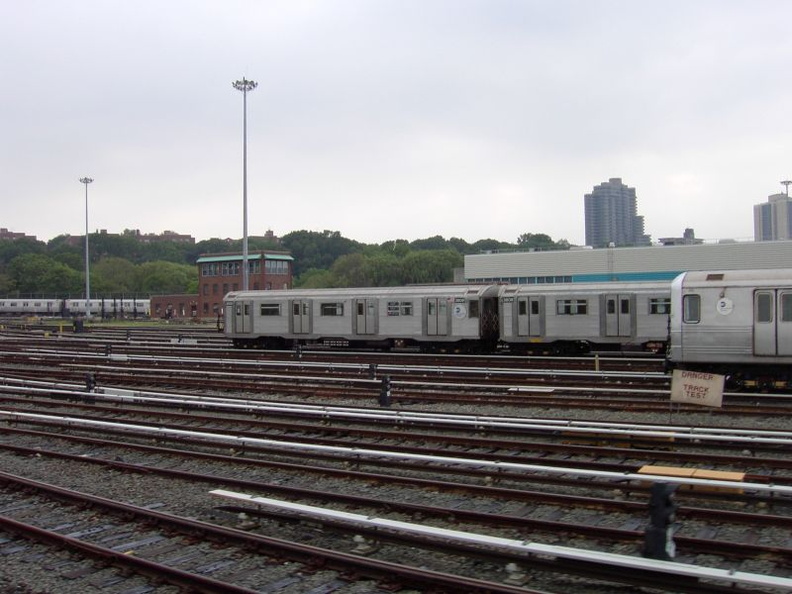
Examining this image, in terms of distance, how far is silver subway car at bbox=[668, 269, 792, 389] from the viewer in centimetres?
1869

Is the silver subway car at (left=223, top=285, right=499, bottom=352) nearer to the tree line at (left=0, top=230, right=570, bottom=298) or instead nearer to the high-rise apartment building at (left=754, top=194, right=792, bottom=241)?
the tree line at (left=0, top=230, right=570, bottom=298)

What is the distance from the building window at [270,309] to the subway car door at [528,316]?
12.6 m

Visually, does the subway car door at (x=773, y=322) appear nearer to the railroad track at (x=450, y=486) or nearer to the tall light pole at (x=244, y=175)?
the railroad track at (x=450, y=486)

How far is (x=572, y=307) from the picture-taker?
2998 centimetres

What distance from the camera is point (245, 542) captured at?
8.62 meters

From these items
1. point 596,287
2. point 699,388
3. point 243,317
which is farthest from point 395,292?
point 699,388

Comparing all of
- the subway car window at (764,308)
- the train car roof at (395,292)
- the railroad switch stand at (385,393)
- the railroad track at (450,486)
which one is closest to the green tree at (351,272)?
the train car roof at (395,292)

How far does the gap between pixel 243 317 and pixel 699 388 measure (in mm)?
27980

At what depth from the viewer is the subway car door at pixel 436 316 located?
32.6 meters

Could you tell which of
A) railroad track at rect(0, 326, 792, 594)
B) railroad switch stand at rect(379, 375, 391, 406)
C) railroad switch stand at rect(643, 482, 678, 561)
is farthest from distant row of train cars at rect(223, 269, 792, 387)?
railroad switch stand at rect(643, 482, 678, 561)

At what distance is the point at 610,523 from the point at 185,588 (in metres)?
4.93

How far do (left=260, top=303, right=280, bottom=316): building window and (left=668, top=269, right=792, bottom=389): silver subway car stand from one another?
71.1 ft

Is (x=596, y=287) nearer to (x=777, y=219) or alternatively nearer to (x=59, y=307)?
(x=59, y=307)

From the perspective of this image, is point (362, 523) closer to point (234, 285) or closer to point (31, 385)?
point (31, 385)
